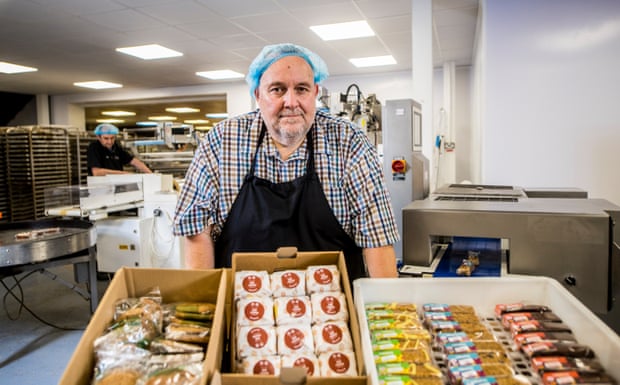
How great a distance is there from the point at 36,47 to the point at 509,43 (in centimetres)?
626

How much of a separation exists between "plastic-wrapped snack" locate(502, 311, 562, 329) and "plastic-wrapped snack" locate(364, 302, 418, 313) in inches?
7.6

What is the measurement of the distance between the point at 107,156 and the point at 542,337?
5747 mm

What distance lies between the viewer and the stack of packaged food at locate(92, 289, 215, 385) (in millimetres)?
820

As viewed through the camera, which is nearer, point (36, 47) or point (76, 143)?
point (36, 47)

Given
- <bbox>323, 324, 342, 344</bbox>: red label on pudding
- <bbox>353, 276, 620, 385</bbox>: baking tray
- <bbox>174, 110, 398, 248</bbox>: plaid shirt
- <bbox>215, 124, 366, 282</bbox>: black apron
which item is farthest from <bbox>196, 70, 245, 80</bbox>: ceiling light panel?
<bbox>323, 324, 342, 344</bbox>: red label on pudding

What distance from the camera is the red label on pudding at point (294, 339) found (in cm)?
91

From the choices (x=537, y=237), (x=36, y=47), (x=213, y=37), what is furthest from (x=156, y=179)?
(x=537, y=237)

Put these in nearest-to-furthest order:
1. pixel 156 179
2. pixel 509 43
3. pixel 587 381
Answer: pixel 587 381, pixel 509 43, pixel 156 179

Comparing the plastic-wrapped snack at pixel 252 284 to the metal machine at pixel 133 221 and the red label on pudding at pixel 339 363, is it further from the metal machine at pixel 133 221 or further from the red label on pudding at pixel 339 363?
the metal machine at pixel 133 221

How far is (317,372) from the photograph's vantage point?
0.87 m

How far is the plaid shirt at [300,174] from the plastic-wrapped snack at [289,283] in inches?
21.2

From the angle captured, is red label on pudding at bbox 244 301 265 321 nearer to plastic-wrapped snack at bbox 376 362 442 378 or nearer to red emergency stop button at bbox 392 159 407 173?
plastic-wrapped snack at bbox 376 362 442 378

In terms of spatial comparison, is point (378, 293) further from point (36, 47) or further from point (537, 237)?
point (36, 47)

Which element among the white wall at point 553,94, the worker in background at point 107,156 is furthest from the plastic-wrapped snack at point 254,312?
the worker in background at point 107,156
